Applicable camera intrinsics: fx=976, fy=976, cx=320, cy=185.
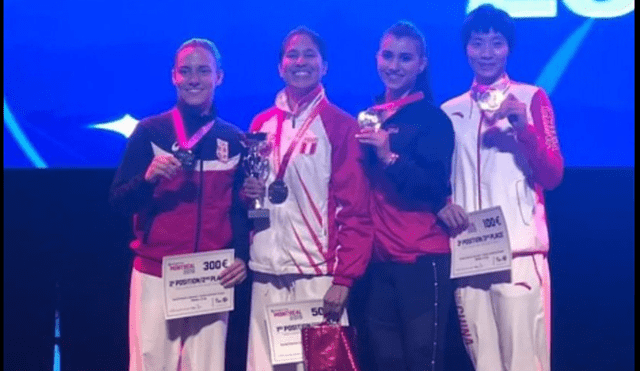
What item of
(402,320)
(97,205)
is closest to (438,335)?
(402,320)

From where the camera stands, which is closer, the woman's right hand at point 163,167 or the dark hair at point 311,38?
the woman's right hand at point 163,167

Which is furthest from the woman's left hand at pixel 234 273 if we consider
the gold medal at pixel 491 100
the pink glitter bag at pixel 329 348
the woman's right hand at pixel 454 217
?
the gold medal at pixel 491 100

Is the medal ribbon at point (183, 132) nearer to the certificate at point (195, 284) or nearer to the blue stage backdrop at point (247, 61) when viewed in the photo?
the blue stage backdrop at point (247, 61)

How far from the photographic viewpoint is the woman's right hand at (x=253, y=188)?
160 inches

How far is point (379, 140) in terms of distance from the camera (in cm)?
398

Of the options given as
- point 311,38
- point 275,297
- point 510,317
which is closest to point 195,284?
point 275,297

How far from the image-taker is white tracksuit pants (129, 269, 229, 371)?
4062 millimetres

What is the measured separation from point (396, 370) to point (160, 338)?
99 centimetres

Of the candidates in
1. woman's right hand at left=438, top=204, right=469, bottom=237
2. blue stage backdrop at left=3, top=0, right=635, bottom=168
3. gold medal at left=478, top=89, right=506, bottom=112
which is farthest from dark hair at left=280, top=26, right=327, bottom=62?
woman's right hand at left=438, top=204, right=469, bottom=237

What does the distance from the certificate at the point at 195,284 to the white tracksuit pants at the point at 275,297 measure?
161 mm

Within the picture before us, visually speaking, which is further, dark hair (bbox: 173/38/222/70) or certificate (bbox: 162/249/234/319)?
dark hair (bbox: 173/38/222/70)

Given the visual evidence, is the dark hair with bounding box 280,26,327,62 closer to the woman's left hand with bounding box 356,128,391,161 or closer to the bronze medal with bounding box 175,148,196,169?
the woman's left hand with bounding box 356,128,391,161

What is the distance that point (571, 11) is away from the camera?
4.44 m

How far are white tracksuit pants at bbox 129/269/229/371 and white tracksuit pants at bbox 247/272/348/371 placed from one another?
0.51ft
